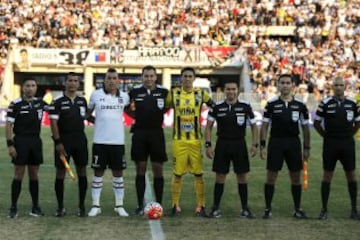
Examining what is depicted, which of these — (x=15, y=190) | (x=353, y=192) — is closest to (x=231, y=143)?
(x=353, y=192)

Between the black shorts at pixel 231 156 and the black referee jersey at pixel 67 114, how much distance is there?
2.00 meters

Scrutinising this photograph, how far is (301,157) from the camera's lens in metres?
9.17

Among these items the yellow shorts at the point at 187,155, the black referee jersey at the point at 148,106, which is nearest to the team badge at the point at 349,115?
the yellow shorts at the point at 187,155

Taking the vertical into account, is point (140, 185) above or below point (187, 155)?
below

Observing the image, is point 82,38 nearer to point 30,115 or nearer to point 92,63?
point 92,63

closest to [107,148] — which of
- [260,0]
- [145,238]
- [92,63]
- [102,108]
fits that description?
[102,108]

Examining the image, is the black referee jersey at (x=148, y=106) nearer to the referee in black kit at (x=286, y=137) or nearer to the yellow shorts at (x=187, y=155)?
the yellow shorts at (x=187, y=155)

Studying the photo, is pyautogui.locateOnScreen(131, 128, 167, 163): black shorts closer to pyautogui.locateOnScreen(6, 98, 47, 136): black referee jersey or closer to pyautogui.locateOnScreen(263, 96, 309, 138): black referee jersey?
pyautogui.locateOnScreen(6, 98, 47, 136): black referee jersey

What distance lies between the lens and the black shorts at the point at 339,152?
30.0 feet

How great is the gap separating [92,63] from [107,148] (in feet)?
93.8

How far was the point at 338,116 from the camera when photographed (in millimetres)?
9125

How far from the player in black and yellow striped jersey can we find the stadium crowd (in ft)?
85.9

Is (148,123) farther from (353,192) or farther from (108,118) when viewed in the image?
(353,192)

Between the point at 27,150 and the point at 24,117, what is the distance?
0.46 meters
